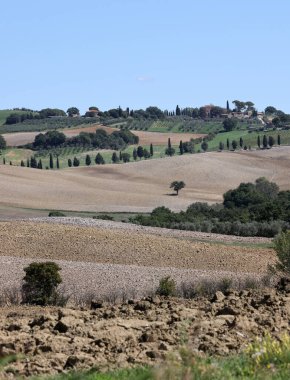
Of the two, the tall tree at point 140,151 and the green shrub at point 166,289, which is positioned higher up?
the green shrub at point 166,289

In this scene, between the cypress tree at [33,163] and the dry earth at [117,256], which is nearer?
the dry earth at [117,256]

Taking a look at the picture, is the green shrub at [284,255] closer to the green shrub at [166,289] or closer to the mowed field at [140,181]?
the green shrub at [166,289]

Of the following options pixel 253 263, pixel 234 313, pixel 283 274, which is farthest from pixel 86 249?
pixel 234 313

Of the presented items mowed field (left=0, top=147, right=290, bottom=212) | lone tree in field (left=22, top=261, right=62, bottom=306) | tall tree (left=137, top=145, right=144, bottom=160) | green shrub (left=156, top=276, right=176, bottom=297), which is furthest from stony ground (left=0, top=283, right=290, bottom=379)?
tall tree (left=137, top=145, right=144, bottom=160)

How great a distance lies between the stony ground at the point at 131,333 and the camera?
38.1ft

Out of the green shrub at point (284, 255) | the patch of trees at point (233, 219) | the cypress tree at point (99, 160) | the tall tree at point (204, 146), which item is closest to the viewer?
the green shrub at point (284, 255)

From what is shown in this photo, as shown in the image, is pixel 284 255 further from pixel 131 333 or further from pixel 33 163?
pixel 33 163

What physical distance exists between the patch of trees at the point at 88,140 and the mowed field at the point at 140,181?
91.7 feet

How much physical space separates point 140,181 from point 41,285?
84.5 meters

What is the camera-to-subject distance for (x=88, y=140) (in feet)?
497

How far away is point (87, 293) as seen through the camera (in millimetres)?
27672

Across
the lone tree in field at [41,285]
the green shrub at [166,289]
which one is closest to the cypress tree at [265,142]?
the lone tree in field at [41,285]

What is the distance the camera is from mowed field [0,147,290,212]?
287ft

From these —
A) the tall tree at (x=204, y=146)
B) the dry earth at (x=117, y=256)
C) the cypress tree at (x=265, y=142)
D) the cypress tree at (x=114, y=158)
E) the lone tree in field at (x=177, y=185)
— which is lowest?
the lone tree in field at (x=177, y=185)
